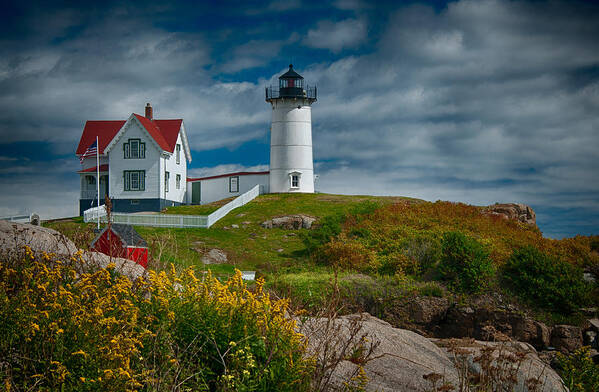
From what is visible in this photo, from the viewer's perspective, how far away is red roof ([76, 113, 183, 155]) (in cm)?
3875

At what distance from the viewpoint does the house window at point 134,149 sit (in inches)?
1447

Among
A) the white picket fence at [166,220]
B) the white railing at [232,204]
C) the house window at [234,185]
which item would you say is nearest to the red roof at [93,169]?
the white picket fence at [166,220]

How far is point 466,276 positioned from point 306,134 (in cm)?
2896

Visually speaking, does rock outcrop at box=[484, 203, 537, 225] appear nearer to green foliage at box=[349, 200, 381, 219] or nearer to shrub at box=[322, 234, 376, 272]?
green foliage at box=[349, 200, 381, 219]

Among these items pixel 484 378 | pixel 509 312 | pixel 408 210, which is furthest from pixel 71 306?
pixel 408 210

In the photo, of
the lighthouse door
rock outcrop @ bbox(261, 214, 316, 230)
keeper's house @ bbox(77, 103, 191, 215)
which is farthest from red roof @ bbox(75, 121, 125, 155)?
rock outcrop @ bbox(261, 214, 316, 230)

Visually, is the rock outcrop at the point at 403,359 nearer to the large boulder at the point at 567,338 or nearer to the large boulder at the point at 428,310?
the large boulder at the point at 428,310

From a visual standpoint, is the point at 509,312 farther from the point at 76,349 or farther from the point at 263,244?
the point at 263,244

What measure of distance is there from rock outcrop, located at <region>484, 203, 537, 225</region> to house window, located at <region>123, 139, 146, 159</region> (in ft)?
79.2

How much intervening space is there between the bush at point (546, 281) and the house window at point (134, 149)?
2836 centimetres

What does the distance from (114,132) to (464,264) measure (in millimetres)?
32836

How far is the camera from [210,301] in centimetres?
549

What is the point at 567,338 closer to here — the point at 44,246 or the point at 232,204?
the point at 44,246

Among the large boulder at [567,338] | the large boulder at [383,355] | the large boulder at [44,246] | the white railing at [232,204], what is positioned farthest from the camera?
the white railing at [232,204]
